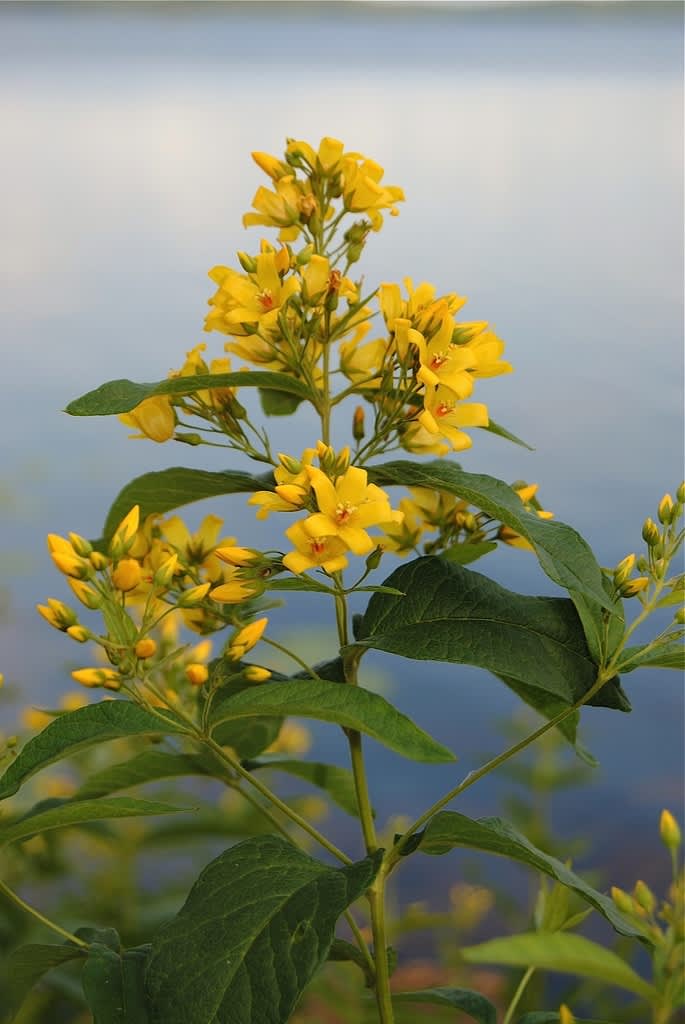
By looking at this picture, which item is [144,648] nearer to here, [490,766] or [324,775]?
[490,766]

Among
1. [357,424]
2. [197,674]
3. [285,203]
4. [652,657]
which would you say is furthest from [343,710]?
[285,203]

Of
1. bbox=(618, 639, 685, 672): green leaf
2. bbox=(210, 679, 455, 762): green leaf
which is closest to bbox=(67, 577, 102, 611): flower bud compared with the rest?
bbox=(210, 679, 455, 762): green leaf

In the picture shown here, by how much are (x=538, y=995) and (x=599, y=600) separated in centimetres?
104

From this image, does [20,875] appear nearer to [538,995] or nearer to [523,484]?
[538,995]

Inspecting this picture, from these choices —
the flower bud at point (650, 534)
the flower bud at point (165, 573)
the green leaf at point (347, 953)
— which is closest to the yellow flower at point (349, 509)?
the flower bud at point (165, 573)

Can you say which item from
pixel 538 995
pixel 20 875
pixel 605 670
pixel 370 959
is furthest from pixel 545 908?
pixel 20 875

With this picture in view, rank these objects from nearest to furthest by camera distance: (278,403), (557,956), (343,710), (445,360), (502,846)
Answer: (557,956)
(343,710)
(502,846)
(445,360)
(278,403)

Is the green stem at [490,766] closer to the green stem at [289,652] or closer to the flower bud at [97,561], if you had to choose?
the green stem at [289,652]

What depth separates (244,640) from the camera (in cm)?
87

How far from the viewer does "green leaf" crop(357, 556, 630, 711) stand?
0.82 meters

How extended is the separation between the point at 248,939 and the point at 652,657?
355 mm

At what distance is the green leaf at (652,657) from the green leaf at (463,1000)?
343 millimetres

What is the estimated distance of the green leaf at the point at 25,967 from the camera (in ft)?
2.99

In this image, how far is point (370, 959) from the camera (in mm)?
914
